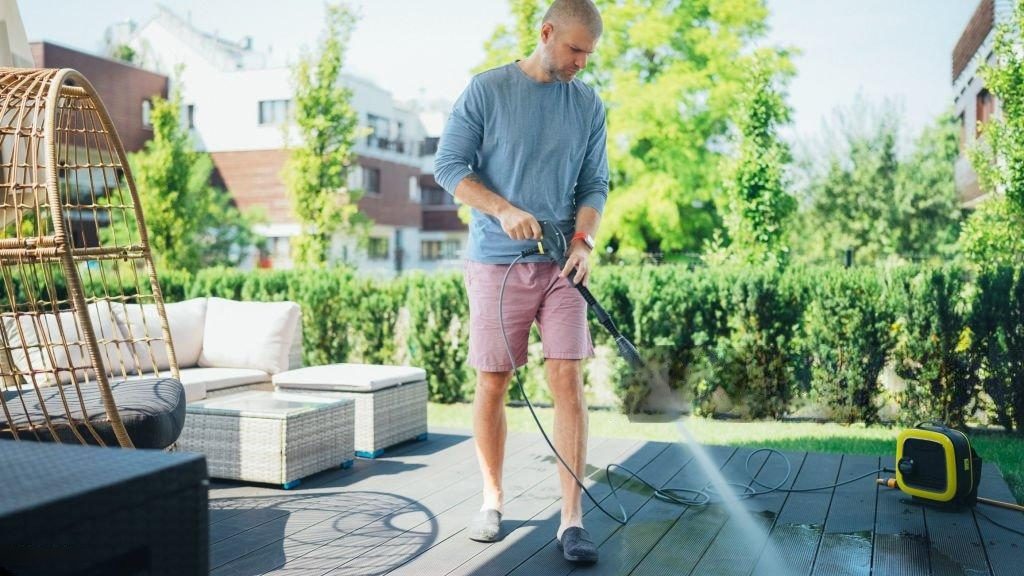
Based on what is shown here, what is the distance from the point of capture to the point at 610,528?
2.98 m

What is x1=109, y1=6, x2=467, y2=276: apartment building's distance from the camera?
86.0ft

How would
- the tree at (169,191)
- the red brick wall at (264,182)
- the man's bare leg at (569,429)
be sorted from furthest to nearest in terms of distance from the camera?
the red brick wall at (264,182), the tree at (169,191), the man's bare leg at (569,429)

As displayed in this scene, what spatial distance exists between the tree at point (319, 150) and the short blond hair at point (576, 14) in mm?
12233

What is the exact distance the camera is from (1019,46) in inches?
292

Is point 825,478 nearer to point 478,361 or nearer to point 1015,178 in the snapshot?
point 478,361

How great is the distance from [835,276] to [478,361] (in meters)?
3.28

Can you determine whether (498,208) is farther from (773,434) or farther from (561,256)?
(773,434)

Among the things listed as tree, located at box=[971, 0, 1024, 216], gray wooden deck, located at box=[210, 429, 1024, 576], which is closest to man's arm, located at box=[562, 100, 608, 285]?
gray wooden deck, located at box=[210, 429, 1024, 576]

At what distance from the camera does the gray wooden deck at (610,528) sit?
2.59 metres

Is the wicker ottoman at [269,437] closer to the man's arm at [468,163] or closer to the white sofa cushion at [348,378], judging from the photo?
the white sofa cushion at [348,378]

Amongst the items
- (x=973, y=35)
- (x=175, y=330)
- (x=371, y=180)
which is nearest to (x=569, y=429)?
(x=175, y=330)

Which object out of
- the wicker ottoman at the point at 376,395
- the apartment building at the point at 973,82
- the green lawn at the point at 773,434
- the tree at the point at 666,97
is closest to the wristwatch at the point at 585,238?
the wicker ottoman at the point at 376,395

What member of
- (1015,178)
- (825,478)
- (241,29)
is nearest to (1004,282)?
(825,478)

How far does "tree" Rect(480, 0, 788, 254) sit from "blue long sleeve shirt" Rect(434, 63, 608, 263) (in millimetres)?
16970
